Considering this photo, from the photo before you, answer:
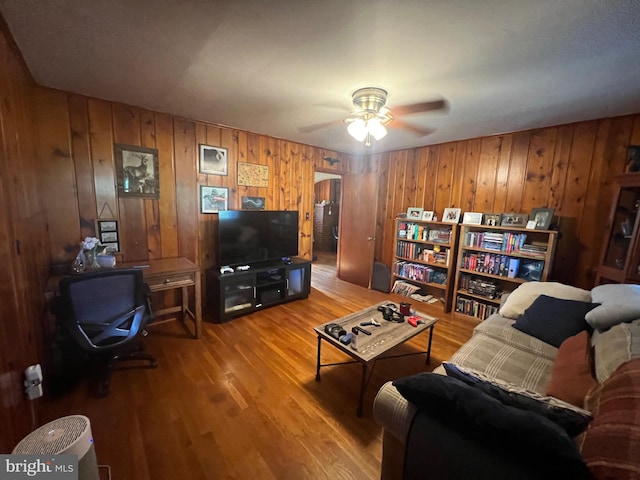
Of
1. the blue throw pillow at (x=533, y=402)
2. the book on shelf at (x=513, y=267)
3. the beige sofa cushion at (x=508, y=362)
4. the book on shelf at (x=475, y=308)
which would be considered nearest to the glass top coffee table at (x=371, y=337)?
the beige sofa cushion at (x=508, y=362)

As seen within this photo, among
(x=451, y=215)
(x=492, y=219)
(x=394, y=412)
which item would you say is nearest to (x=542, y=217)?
(x=492, y=219)

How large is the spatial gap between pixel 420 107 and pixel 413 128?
2.23ft

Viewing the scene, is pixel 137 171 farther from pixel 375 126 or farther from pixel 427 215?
pixel 427 215

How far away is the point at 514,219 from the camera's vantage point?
2.94 metres

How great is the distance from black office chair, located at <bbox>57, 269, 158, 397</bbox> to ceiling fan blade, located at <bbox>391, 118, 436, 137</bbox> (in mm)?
2766

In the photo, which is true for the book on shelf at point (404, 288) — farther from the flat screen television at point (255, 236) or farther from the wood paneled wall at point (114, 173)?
the wood paneled wall at point (114, 173)

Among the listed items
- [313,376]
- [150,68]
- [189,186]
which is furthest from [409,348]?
[150,68]

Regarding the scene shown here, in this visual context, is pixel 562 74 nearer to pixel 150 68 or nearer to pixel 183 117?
pixel 150 68

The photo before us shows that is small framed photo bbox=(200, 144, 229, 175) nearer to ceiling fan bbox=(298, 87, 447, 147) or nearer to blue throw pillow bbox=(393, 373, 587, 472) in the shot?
ceiling fan bbox=(298, 87, 447, 147)

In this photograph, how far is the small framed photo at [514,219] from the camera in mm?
2887

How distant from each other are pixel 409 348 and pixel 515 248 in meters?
1.66

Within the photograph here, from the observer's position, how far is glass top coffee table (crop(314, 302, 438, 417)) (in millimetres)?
1715

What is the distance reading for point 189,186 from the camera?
2.96 meters

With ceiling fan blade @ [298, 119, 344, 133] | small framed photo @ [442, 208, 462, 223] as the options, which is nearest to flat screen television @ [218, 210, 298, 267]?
ceiling fan blade @ [298, 119, 344, 133]
